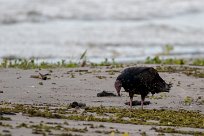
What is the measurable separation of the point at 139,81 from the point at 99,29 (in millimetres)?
16004

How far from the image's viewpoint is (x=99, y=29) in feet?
86.0

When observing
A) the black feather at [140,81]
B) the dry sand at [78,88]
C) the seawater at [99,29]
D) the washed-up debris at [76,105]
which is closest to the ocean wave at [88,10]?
the seawater at [99,29]

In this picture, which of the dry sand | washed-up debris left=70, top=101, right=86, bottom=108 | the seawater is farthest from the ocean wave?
washed-up debris left=70, top=101, right=86, bottom=108

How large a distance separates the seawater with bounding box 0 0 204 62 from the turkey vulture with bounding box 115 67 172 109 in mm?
7522

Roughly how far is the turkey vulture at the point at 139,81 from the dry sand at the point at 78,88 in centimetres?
34

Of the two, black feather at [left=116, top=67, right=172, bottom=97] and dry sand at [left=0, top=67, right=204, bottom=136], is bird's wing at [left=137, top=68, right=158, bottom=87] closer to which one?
black feather at [left=116, top=67, right=172, bottom=97]

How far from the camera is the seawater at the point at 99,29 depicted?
20500mm

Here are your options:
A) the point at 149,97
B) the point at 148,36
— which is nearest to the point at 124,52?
the point at 148,36

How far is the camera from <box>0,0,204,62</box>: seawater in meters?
20.5

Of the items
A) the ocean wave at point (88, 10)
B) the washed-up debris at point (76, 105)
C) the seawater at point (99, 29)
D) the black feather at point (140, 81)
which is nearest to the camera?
the washed-up debris at point (76, 105)

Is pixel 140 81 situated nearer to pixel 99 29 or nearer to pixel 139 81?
pixel 139 81

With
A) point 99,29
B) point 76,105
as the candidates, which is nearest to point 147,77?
point 76,105

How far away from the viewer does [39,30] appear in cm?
2484

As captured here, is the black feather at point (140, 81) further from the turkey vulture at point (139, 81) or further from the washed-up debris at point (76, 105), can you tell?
the washed-up debris at point (76, 105)
